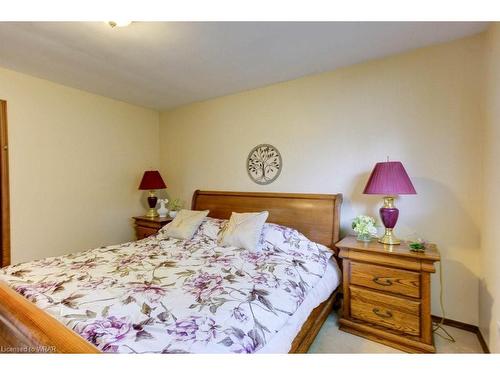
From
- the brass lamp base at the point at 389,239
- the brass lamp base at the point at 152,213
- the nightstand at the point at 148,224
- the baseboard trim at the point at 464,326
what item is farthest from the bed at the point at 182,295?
the brass lamp base at the point at 152,213

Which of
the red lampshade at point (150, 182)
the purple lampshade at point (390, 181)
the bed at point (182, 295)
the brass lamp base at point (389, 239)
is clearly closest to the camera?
the bed at point (182, 295)

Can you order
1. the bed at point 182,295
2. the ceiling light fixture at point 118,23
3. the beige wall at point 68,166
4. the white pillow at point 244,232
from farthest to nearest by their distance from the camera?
1. the beige wall at point 68,166
2. the white pillow at point 244,232
3. the ceiling light fixture at point 118,23
4. the bed at point 182,295

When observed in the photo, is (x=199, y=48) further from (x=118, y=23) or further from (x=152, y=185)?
(x=152, y=185)

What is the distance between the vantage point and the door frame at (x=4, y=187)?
2.48 m

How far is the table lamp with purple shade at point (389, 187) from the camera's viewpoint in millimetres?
1957

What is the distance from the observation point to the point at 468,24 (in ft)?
5.94

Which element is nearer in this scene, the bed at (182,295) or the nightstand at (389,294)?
the bed at (182,295)

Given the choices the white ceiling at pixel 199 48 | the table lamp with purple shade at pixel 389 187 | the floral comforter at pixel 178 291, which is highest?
the white ceiling at pixel 199 48

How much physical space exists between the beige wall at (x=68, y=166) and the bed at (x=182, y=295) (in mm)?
1140

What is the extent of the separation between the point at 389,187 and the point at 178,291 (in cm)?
171

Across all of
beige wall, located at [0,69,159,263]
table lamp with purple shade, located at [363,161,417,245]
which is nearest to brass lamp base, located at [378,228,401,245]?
table lamp with purple shade, located at [363,161,417,245]

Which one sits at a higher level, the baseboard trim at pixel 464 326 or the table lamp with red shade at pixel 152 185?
the table lamp with red shade at pixel 152 185

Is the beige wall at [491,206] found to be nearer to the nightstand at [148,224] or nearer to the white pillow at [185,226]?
the white pillow at [185,226]

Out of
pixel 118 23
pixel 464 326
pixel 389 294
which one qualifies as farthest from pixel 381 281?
pixel 118 23
